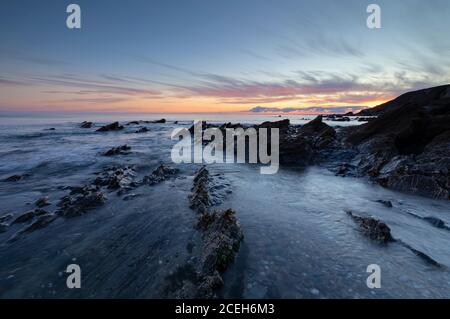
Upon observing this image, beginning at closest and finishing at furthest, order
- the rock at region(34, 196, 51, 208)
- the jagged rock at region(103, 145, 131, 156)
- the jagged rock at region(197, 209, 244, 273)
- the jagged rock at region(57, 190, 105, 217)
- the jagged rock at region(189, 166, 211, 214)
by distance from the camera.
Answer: the jagged rock at region(197, 209, 244, 273) → the jagged rock at region(57, 190, 105, 217) → the jagged rock at region(189, 166, 211, 214) → the rock at region(34, 196, 51, 208) → the jagged rock at region(103, 145, 131, 156)

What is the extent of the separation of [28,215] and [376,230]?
13173mm

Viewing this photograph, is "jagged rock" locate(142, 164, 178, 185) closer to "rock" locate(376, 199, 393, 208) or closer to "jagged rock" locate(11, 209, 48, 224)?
"jagged rock" locate(11, 209, 48, 224)

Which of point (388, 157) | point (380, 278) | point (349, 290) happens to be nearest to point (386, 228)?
point (380, 278)

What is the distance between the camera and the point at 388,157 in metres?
15.8

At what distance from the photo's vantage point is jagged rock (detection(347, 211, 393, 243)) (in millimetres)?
7430

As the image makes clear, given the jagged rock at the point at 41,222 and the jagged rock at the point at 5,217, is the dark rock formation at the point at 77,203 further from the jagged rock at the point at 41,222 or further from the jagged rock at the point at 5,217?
the jagged rock at the point at 5,217

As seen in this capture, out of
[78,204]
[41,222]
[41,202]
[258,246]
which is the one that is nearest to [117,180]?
[78,204]

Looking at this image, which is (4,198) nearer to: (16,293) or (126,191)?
(126,191)

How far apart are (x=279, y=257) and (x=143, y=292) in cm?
367

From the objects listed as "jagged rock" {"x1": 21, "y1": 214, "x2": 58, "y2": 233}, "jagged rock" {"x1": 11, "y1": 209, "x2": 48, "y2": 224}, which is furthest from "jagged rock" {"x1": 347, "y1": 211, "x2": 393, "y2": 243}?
"jagged rock" {"x1": 11, "y1": 209, "x2": 48, "y2": 224}

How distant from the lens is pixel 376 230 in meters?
7.64

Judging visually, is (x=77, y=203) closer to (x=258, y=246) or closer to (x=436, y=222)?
(x=258, y=246)

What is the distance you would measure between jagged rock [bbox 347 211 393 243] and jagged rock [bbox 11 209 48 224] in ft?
41.2

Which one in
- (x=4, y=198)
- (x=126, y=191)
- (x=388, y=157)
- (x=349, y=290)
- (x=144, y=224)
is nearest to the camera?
(x=349, y=290)
